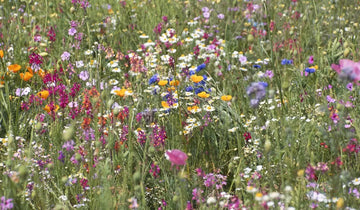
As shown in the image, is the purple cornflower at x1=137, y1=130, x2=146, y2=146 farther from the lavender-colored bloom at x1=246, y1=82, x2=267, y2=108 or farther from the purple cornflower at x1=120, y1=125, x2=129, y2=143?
the lavender-colored bloom at x1=246, y1=82, x2=267, y2=108

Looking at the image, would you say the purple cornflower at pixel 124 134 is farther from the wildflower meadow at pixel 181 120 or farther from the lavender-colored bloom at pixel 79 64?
the lavender-colored bloom at pixel 79 64

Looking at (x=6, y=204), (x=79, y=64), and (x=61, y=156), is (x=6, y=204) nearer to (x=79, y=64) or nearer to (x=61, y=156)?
(x=61, y=156)

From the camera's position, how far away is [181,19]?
3973 mm

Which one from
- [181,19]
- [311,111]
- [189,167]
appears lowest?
[189,167]

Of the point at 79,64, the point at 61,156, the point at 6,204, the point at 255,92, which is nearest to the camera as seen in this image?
the point at 6,204

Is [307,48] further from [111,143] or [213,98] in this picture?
[111,143]

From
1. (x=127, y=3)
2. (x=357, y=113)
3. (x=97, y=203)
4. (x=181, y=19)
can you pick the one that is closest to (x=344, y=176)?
(x=97, y=203)

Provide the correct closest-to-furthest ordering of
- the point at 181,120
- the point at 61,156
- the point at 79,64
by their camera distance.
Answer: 1. the point at 61,156
2. the point at 181,120
3. the point at 79,64

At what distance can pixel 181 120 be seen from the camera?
7.20 feet

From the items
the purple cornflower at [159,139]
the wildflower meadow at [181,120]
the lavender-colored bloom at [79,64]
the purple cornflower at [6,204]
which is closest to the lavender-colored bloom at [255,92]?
the wildflower meadow at [181,120]

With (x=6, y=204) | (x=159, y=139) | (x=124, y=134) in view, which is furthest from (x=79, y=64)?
(x=6, y=204)

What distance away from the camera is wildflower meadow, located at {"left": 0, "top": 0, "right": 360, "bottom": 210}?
1.60 metres

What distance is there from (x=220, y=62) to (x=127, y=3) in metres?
1.57

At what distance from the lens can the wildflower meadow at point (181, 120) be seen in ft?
5.26
